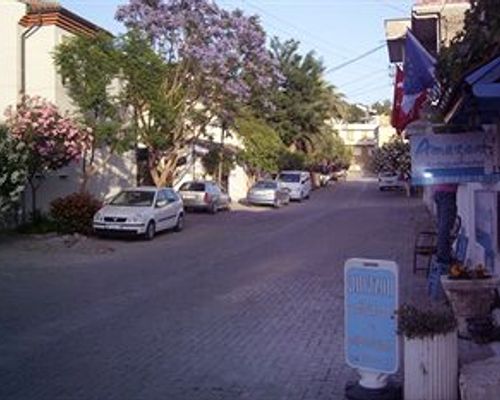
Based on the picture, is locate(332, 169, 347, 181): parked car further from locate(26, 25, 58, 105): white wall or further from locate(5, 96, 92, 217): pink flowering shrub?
locate(5, 96, 92, 217): pink flowering shrub

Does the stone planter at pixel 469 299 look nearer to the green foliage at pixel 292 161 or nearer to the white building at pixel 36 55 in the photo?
the white building at pixel 36 55

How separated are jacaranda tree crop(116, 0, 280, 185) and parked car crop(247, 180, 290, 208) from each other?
692cm

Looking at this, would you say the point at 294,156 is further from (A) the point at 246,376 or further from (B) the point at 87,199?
(A) the point at 246,376

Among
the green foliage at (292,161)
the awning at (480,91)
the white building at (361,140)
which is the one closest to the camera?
the awning at (480,91)

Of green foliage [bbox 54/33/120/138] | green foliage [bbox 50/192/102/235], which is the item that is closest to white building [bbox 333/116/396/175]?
green foliage [bbox 54/33/120/138]

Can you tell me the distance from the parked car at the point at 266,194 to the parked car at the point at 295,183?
12.3ft

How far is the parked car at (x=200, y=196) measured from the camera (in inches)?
1444

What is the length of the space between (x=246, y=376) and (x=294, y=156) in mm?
54144

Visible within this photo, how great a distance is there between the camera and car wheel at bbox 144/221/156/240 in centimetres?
2486

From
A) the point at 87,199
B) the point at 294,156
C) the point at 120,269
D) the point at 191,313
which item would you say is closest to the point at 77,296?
the point at 191,313

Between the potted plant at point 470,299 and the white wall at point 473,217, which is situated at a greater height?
the white wall at point 473,217

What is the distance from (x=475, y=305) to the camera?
9445 millimetres

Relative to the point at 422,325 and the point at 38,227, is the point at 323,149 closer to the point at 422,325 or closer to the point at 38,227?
the point at 38,227

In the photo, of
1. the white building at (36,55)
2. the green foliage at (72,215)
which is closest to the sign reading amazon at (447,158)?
the green foliage at (72,215)
